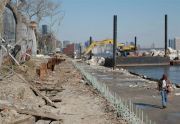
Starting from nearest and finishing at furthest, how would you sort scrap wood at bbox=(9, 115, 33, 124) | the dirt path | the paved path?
scrap wood at bbox=(9, 115, 33, 124) < the dirt path < the paved path

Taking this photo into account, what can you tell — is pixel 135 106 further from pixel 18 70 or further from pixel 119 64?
pixel 119 64

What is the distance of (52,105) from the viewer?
56.1 feet

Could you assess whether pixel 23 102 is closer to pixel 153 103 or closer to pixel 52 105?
pixel 52 105

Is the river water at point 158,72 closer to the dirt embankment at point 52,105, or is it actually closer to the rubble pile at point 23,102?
the rubble pile at point 23,102

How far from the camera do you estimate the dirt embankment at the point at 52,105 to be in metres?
13.4

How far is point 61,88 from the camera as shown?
2359 centimetres

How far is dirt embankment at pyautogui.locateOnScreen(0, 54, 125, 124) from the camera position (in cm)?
1340

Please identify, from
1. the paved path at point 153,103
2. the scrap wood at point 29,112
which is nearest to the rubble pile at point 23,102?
the scrap wood at point 29,112

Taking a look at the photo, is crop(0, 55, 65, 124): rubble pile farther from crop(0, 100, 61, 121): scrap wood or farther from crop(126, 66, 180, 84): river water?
crop(126, 66, 180, 84): river water

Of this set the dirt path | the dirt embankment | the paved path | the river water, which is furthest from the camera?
the river water

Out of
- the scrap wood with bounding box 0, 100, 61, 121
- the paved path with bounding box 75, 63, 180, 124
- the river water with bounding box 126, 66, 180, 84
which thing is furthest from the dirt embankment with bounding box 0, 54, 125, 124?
the river water with bounding box 126, 66, 180, 84

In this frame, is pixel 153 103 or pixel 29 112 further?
pixel 153 103

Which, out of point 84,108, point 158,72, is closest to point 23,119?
point 84,108

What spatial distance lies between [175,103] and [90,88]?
5.68m
